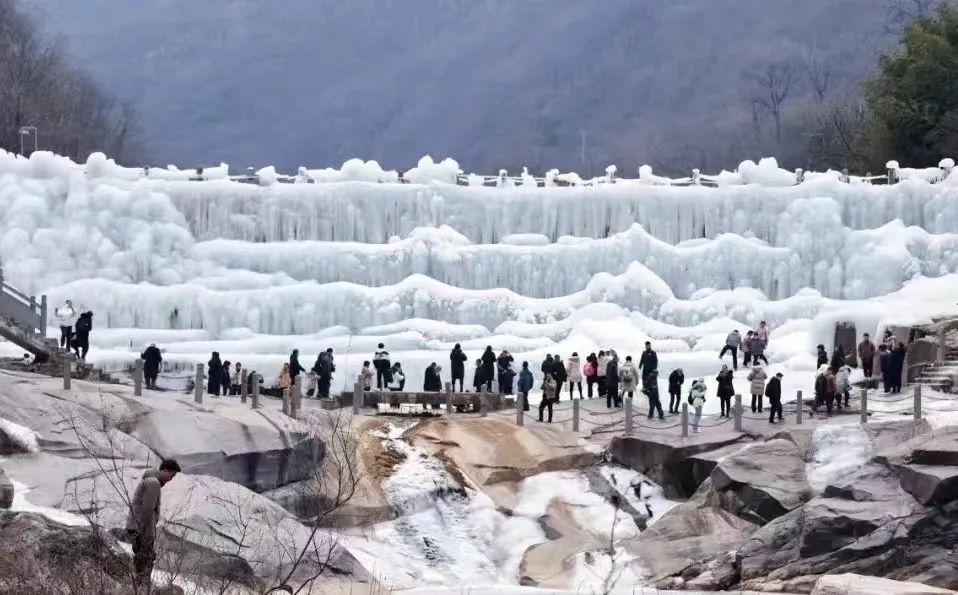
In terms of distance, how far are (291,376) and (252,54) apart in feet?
284

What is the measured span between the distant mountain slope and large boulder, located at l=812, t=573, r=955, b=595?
248 ft

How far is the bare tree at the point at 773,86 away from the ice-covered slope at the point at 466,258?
5303 cm

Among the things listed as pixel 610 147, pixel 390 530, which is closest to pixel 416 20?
pixel 610 147

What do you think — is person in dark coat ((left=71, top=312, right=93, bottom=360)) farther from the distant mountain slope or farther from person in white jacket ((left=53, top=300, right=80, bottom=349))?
the distant mountain slope

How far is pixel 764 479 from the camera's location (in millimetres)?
20344

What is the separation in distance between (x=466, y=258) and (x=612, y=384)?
12.9 meters

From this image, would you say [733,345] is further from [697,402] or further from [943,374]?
[697,402]

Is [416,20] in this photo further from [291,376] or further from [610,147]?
[291,376]

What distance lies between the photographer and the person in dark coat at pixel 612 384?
85.8 feet

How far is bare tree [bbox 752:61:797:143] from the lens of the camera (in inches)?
3693

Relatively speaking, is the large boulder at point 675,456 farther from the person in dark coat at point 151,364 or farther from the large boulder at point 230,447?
the person in dark coat at point 151,364

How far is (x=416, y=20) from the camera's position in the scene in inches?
4498

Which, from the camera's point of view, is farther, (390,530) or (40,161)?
(40,161)

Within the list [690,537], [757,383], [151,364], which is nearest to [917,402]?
[757,383]
